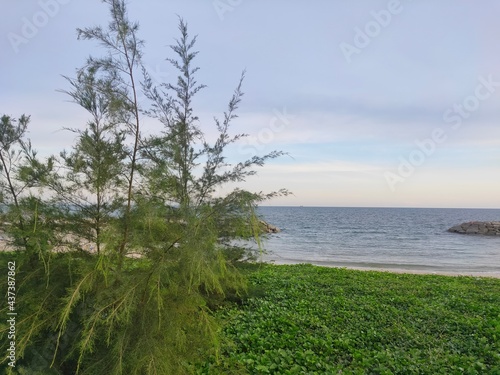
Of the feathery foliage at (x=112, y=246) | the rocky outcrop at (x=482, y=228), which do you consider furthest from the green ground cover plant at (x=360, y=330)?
the rocky outcrop at (x=482, y=228)

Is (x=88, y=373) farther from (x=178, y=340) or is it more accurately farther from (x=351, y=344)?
(x=351, y=344)

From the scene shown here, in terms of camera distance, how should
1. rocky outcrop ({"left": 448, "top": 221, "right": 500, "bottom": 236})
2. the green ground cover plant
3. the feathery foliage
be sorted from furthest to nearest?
1. rocky outcrop ({"left": 448, "top": 221, "right": 500, "bottom": 236})
2. the green ground cover plant
3. the feathery foliage

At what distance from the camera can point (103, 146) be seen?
3.04 m

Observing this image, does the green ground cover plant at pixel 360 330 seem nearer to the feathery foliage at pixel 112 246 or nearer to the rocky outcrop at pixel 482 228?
the feathery foliage at pixel 112 246

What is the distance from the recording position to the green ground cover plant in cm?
381

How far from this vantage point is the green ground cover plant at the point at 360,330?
3812 millimetres

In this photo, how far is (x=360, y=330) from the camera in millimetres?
4859

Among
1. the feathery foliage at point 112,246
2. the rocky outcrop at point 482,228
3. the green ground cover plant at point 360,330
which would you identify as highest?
the feathery foliage at point 112,246

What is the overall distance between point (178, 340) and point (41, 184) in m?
1.69

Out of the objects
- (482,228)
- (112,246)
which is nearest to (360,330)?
(112,246)

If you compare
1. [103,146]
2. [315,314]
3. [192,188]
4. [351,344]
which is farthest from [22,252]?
[315,314]

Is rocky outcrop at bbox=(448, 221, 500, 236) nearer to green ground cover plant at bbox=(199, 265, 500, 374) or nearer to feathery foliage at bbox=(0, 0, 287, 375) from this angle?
green ground cover plant at bbox=(199, 265, 500, 374)

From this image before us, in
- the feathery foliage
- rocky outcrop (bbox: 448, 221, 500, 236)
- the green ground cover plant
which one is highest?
the feathery foliage

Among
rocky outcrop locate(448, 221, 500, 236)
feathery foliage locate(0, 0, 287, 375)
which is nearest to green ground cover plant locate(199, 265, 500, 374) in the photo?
feathery foliage locate(0, 0, 287, 375)
